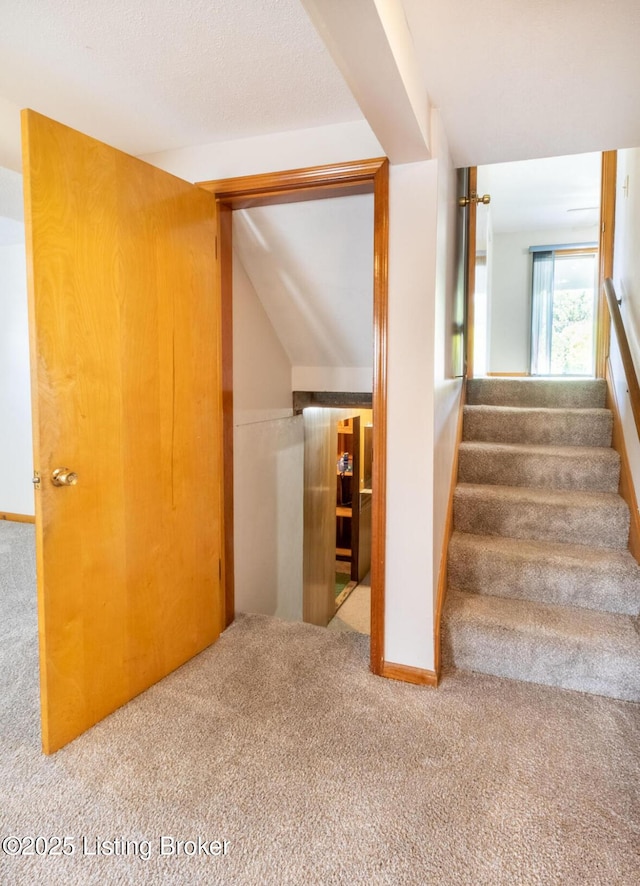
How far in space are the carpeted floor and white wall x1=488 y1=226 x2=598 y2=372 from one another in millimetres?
4954

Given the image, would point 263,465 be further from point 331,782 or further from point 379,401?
point 331,782

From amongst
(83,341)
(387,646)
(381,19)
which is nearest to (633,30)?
(381,19)

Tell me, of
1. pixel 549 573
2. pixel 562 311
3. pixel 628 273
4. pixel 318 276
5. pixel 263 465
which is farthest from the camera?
pixel 562 311

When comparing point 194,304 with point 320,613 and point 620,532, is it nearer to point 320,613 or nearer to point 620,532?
point 620,532

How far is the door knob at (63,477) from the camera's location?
5.26 feet

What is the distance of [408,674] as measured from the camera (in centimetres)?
204

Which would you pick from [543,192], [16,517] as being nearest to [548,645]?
[16,517]

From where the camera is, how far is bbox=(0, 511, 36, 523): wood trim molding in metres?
4.32

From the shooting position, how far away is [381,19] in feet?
3.63

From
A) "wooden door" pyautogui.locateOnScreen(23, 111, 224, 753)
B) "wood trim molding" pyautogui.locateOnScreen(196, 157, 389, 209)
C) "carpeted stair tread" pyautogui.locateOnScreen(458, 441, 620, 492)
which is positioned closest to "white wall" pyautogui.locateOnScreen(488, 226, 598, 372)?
"carpeted stair tread" pyautogui.locateOnScreen(458, 441, 620, 492)

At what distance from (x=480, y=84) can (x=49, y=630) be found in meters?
2.19

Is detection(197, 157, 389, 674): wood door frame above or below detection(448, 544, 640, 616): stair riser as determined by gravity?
above

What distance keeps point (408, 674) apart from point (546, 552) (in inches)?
34.1

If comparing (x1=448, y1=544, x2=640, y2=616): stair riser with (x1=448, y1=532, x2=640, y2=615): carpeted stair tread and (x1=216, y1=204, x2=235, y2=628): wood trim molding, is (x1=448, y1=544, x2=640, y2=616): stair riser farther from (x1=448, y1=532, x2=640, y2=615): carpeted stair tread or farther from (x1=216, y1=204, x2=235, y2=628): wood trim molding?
(x1=216, y1=204, x2=235, y2=628): wood trim molding
